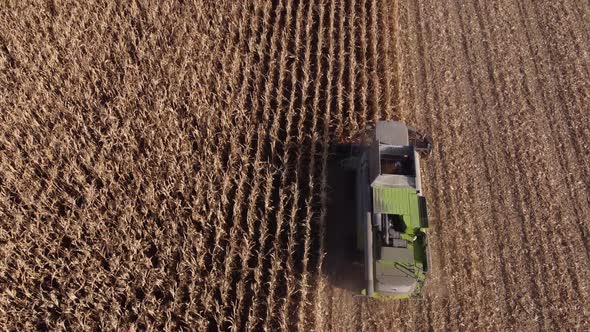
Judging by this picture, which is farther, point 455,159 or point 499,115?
point 499,115

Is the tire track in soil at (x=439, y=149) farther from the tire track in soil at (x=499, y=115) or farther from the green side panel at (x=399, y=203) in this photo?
the green side panel at (x=399, y=203)

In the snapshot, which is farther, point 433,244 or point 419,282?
point 433,244

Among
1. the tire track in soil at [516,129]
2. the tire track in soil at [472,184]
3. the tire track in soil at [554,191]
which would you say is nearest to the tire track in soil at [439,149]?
the tire track in soil at [472,184]

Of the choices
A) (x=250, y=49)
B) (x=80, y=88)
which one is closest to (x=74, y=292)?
(x=80, y=88)

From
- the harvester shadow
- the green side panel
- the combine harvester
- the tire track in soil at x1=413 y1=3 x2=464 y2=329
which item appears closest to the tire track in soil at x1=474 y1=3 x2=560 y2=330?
the tire track in soil at x1=413 y1=3 x2=464 y2=329

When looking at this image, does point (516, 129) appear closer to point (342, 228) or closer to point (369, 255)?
point (342, 228)

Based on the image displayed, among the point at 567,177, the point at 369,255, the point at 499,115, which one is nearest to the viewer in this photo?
the point at 369,255

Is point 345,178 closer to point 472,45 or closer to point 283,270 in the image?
point 283,270

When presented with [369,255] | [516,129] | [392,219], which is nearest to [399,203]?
[392,219]

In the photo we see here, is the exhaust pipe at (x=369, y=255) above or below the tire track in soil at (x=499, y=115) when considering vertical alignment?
below
